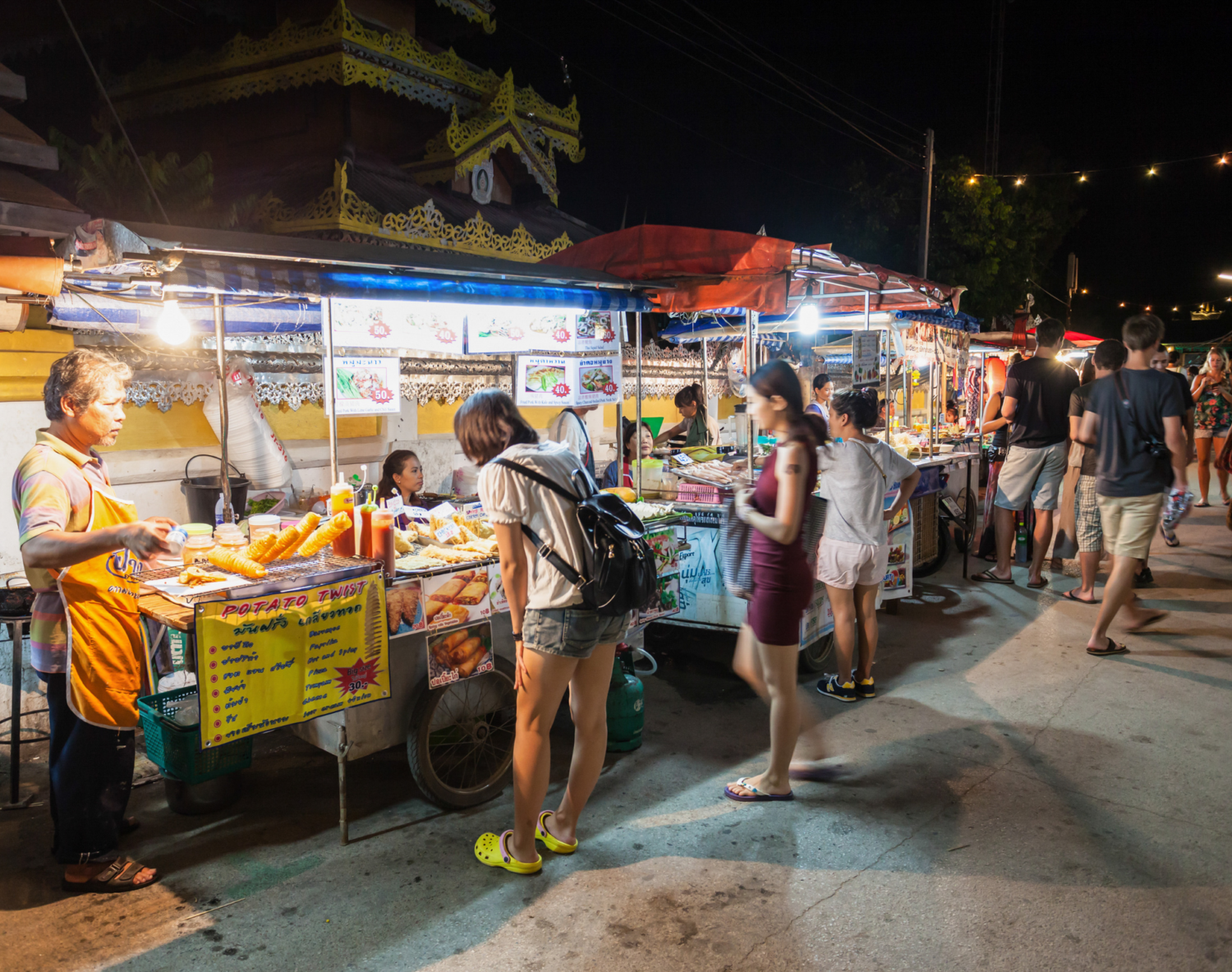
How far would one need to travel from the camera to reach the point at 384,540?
359 cm

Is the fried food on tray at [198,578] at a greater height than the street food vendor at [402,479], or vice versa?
the street food vendor at [402,479]

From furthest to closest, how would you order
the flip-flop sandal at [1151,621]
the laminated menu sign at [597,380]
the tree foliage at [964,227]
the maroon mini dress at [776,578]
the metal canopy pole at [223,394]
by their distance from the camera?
the tree foliage at [964,227], the flip-flop sandal at [1151,621], the laminated menu sign at [597,380], the metal canopy pole at [223,394], the maroon mini dress at [776,578]

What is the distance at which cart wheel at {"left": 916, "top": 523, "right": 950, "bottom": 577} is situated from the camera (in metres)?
8.29

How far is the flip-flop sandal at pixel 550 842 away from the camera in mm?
3383

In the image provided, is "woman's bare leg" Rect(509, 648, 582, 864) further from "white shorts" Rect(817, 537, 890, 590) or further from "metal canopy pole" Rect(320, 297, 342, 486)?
"white shorts" Rect(817, 537, 890, 590)

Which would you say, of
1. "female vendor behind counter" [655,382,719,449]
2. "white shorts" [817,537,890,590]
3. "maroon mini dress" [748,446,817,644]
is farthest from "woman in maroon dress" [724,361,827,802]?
"female vendor behind counter" [655,382,719,449]

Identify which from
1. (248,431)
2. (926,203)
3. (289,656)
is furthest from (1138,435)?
(926,203)

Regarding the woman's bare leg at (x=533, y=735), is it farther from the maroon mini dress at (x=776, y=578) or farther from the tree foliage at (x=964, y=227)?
the tree foliage at (x=964, y=227)

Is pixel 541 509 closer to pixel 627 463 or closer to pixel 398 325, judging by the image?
pixel 398 325

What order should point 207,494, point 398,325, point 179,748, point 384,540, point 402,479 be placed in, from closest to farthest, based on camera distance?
point 179,748
point 384,540
point 398,325
point 402,479
point 207,494

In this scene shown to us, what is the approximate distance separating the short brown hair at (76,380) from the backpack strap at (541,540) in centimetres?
154

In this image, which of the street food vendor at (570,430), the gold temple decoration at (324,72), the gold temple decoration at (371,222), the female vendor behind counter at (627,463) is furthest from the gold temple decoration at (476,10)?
the street food vendor at (570,430)

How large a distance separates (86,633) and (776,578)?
2730 mm

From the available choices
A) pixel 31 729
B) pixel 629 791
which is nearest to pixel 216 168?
pixel 31 729
